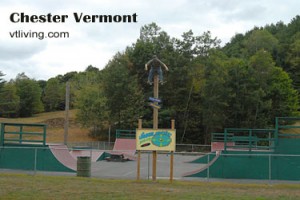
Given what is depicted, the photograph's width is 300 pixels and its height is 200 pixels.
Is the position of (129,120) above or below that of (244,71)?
below

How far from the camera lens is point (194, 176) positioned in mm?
17656

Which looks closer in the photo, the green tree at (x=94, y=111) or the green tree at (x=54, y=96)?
the green tree at (x=94, y=111)

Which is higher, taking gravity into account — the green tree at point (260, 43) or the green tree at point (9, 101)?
the green tree at point (260, 43)

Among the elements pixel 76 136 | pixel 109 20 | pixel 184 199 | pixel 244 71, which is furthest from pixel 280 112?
pixel 184 199

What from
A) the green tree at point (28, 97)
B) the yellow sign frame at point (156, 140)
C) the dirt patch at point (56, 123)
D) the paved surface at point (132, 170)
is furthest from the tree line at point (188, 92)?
the yellow sign frame at point (156, 140)

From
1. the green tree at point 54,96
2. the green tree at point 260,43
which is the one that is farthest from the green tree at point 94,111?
the green tree at point 260,43

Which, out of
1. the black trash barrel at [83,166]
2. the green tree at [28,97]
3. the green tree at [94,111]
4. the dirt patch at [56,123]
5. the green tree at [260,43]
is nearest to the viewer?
the black trash barrel at [83,166]

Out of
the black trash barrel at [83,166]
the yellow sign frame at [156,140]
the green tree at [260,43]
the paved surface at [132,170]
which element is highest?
the green tree at [260,43]

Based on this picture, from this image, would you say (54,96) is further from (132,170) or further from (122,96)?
(132,170)

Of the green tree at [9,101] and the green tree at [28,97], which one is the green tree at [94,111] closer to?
the green tree at [9,101]

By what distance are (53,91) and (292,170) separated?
77.9m

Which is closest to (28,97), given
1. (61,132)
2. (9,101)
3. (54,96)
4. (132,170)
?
(9,101)

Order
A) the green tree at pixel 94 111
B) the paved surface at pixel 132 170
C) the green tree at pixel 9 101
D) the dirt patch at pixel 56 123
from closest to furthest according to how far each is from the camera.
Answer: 1. the paved surface at pixel 132 170
2. the green tree at pixel 94 111
3. the dirt patch at pixel 56 123
4. the green tree at pixel 9 101

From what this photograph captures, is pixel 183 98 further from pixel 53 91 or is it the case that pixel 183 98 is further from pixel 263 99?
pixel 53 91
